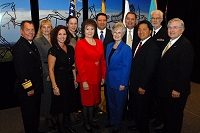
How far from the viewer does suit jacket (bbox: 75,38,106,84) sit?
2.40 m

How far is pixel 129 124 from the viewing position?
119 inches

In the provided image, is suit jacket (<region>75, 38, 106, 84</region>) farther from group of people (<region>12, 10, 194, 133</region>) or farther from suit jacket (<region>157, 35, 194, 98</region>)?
suit jacket (<region>157, 35, 194, 98</region>)

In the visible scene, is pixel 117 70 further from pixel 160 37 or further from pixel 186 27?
pixel 186 27

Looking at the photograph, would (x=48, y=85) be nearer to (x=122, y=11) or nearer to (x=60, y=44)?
(x=60, y=44)

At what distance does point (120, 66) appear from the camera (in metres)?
2.45

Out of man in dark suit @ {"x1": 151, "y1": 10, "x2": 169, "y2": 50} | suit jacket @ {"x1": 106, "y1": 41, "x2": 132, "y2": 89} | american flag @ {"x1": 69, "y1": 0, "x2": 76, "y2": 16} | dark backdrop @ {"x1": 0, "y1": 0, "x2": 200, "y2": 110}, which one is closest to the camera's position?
suit jacket @ {"x1": 106, "y1": 41, "x2": 132, "y2": 89}

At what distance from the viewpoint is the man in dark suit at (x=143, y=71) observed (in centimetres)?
222

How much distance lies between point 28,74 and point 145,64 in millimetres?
1390

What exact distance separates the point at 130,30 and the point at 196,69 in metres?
3.17

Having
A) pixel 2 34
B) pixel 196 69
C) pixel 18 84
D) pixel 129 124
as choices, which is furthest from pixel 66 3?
pixel 196 69

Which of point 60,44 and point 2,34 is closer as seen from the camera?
point 60,44

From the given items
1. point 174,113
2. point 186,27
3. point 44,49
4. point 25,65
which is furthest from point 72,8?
point 186,27

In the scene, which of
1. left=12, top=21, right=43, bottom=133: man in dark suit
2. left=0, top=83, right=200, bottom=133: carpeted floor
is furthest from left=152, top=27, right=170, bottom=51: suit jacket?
left=12, top=21, right=43, bottom=133: man in dark suit

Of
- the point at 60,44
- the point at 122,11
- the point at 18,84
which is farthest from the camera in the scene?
the point at 122,11
